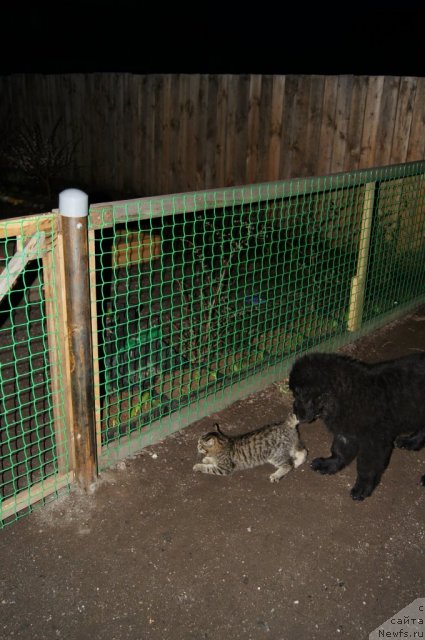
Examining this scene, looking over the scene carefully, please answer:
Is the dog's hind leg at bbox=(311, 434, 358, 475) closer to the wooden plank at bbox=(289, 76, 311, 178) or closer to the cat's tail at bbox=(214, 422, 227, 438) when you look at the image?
the cat's tail at bbox=(214, 422, 227, 438)

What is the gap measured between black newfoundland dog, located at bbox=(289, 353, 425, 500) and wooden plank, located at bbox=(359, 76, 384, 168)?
4194mm

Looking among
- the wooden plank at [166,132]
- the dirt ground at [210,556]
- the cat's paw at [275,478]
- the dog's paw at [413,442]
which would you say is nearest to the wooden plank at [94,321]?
the dirt ground at [210,556]

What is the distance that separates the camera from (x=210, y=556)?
9.85 feet

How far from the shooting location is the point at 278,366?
470 cm

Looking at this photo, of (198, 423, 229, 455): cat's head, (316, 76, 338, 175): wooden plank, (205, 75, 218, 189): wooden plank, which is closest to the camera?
(198, 423, 229, 455): cat's head

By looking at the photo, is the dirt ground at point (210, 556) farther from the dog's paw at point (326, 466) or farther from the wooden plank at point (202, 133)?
the wooden plank at point (202, 133)

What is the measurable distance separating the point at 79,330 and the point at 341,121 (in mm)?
5384

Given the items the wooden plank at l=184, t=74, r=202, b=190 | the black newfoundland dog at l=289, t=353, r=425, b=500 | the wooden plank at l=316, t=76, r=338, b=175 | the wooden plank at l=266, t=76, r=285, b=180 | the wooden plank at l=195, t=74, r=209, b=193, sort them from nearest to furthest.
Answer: the black newfoundland dog at l=289, t=353, r=425, b=500, the wooden plank at l=316, t=76, r=338, b=175, the wooden plank at l=266, t=76, r=285, b=180, the wooden plank at l=195, t=74, r=209, b=193, the wooden plank at l=184, t=74, r=202, b=190

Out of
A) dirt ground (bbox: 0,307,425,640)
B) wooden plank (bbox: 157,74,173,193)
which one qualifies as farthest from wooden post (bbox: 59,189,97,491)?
wooden plank (bbox: 157,74,173,193)

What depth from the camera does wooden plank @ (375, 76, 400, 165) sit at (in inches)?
266

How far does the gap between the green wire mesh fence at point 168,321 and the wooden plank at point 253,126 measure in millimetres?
1011

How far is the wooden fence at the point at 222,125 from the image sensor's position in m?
6.93
